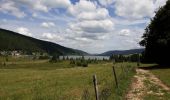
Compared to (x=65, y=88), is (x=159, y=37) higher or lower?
higher

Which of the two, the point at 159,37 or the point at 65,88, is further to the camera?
the point at 159,37

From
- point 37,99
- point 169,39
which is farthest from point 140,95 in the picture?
point 169,39

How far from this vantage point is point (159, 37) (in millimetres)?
74938

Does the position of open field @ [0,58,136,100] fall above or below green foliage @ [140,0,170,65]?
below

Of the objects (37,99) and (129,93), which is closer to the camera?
(37,99)

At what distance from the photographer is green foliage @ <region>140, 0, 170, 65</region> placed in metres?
72.5

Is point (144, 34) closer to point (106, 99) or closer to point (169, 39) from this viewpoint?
point (169, 39)

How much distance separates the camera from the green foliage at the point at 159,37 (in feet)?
238

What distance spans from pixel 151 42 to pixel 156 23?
4657mm

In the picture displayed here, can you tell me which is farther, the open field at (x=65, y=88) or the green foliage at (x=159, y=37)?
the green foliage at (x=159, y=37)

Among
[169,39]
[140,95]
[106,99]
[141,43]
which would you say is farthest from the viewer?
[141,43]

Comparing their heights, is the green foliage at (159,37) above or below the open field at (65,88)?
above

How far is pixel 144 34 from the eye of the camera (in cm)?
8194

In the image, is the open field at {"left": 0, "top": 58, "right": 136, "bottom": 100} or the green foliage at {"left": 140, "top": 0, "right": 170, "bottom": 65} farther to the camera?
the green foliage at {"left": 140, "top": 0, "right": 170, "bottom": 65}
